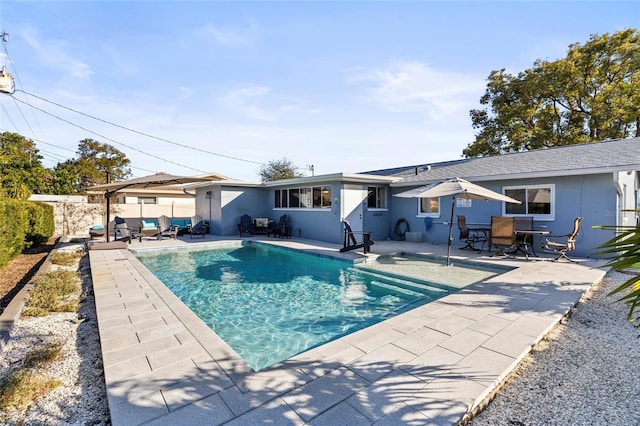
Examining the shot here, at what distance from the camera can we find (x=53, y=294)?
5285 mm

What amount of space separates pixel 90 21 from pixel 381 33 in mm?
10403

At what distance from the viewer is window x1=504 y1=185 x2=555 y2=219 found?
368 inches

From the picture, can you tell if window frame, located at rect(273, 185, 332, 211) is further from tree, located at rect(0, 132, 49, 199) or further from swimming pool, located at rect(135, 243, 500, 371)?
tree, located at rect(0, 132, 49, 199)

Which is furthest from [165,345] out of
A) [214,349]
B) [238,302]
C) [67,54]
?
[67,54]

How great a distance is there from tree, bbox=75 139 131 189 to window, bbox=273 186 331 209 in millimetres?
27082

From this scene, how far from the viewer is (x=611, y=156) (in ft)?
28.6

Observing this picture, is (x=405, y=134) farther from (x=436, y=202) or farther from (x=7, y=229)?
(x=7, y=229)

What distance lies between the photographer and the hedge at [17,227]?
6.99m

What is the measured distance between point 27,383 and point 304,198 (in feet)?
37.2

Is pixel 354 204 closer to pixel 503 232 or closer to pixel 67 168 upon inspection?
pixel 503 232

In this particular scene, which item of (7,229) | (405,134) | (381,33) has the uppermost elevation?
(381,33)

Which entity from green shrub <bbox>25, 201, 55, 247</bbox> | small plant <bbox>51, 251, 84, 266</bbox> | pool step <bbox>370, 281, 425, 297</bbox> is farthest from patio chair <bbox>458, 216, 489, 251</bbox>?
green shrub <bbox>25, 201, 55, 247</bbox>

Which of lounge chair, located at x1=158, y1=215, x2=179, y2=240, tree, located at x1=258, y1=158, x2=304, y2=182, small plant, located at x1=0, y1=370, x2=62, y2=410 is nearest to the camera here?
small plant, located at x1=0, y1=370, x2=62, y2=410

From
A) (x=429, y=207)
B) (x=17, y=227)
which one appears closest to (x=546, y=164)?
(x=429, y=207)
